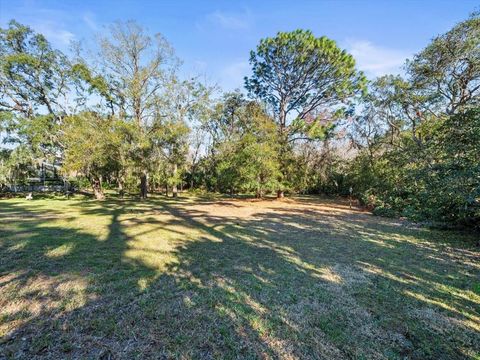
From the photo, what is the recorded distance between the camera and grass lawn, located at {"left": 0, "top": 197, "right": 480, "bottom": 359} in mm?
1925

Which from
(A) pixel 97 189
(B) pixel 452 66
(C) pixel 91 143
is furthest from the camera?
(A) pixel 97 189

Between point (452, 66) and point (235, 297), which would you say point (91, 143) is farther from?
point (452, 66)

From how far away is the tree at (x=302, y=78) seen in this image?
12.5m

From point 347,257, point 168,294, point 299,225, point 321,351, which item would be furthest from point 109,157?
point 321,351

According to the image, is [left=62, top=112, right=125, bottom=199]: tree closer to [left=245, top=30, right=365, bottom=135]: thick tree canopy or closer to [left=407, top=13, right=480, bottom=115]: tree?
[left=245, top=30, right=365, bottom=135]: thick tree canopy

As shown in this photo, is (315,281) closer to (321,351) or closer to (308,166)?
(321,351)

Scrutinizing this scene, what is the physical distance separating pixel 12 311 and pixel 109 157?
10.5 meters

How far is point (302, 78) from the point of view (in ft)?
45.4

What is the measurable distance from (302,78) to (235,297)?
13.9 m

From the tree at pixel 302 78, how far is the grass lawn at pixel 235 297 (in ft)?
32.6

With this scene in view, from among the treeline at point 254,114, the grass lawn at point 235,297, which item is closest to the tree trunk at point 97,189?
the treeline at point 254,114

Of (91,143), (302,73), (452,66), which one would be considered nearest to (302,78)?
(302,73)

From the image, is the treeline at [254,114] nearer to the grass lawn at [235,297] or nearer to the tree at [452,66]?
the tree at [452,66]

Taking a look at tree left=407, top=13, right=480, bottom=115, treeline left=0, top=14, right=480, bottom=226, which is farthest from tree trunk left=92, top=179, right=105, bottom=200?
tree left=407, top=13, right=480, bottom=115
